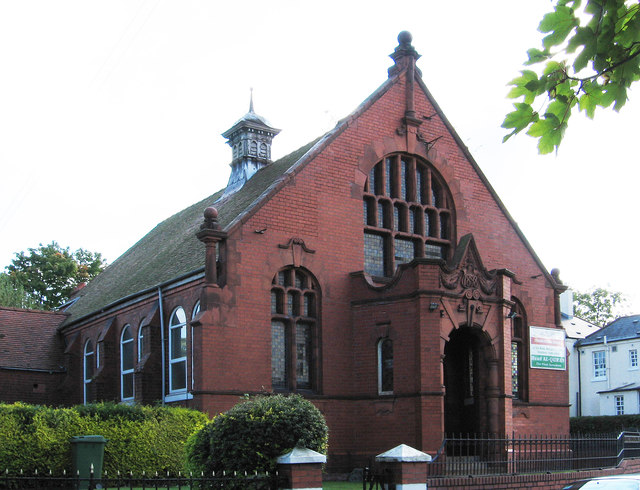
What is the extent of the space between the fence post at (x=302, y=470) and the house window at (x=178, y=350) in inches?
500

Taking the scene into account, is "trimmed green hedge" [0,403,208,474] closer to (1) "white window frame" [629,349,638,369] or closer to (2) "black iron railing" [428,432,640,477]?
(2) "black iron railing" [428,432,640,477]

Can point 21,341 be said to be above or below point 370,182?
below

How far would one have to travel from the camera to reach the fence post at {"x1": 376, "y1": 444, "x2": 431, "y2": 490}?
13820 mm

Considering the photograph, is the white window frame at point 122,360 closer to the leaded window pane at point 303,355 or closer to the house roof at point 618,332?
the leaded window pane at point 303,355

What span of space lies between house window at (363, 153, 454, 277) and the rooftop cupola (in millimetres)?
8321

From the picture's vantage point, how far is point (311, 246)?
24203 millimetres

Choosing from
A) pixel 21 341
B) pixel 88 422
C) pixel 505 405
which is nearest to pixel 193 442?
pixel 88 422

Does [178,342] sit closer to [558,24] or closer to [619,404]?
[558,24]

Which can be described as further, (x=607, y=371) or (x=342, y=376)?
(x=607, y=371)

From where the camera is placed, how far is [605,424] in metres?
48.1

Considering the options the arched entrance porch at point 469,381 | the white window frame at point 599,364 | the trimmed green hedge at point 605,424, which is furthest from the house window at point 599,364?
the arched entrance porch at point 469,381

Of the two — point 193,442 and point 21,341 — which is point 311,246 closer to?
point 193,442

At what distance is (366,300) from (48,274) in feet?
139

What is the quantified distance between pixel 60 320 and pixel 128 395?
870 cm
